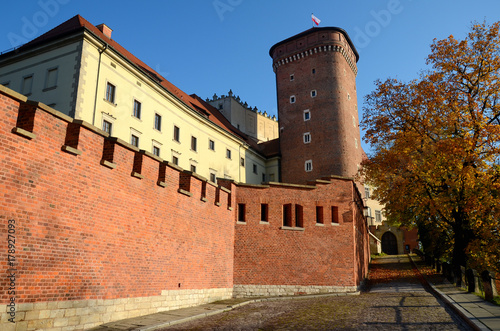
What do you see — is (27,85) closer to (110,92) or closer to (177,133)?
→ (110,92)

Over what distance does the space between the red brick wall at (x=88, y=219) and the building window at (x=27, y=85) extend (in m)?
14.7

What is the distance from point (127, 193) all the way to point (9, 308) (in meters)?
4.54

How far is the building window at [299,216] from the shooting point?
65.1 feet

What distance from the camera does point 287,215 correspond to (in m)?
19.9

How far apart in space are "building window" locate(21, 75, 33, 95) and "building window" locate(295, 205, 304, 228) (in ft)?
56.3

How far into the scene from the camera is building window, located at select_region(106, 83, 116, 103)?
77.8 feet

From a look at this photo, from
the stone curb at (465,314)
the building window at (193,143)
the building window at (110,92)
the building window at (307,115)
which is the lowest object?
the stone curb at (465,314)

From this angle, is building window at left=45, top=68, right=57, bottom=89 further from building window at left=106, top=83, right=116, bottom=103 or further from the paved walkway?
the paved walkway

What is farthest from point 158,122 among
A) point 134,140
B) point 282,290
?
point 282,290

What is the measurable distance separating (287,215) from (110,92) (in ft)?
43.4

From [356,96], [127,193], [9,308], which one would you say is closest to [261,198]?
[127,193]

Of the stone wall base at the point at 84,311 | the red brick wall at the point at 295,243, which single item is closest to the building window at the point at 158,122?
the red brick wall at the point at 295,243

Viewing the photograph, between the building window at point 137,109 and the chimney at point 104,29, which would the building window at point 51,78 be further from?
the chimney at point 104,29

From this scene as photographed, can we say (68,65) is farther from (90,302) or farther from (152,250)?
(90,302)
